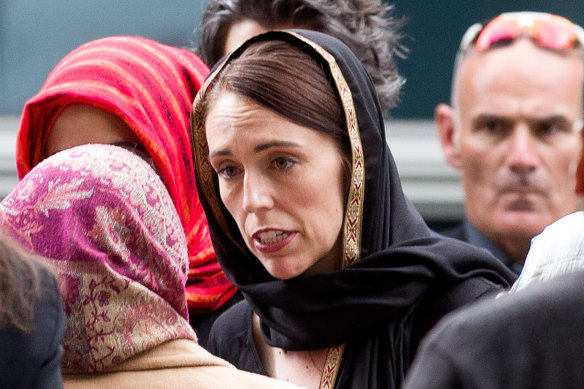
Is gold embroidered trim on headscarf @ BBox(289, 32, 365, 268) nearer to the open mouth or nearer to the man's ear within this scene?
the open mouth

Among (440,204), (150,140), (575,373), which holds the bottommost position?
(440,204)

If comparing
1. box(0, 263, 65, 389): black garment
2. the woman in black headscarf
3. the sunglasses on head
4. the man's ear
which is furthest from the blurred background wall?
box(0, 263, 65, 389): black garment

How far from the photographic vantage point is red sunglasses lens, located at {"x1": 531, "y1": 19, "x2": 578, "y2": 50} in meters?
3.62

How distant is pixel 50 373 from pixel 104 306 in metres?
0.35

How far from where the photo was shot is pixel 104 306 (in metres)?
1.91

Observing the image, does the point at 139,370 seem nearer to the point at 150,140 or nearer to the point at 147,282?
the point at 147,282

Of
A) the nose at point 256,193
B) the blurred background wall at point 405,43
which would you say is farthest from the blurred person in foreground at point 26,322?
the blurred background wall at point 405,43

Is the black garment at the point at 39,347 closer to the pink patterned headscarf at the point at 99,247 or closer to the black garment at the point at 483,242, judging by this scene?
the pink patterned headscarf at the point at 99,247

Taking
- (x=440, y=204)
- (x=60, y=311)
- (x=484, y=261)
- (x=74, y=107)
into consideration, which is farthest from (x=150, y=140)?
(x=440, y=204)

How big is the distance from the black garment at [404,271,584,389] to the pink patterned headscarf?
0.93m

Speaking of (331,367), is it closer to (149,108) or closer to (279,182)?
(279,182)

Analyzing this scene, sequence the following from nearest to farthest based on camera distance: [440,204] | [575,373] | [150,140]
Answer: [575,373]
[150,140]
[440,204]

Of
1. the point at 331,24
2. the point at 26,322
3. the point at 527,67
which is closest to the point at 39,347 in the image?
the point at 26,322

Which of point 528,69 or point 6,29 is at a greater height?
point 528,69
